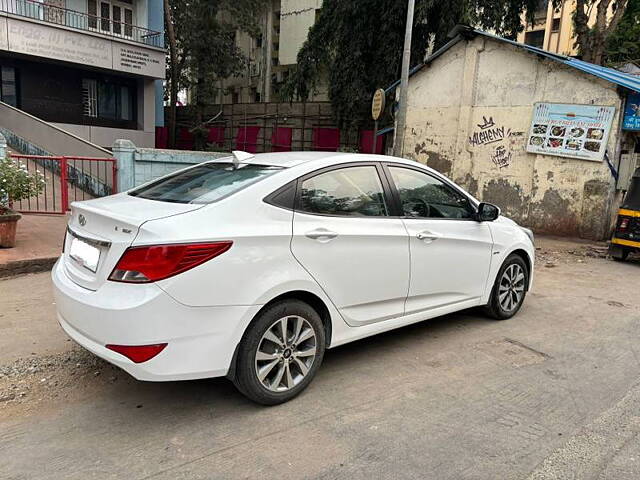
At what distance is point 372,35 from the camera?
1634cm

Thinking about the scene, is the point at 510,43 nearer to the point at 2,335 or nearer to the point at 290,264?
the point at 290,264

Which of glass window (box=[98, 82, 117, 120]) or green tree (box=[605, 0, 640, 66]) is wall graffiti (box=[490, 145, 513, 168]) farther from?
glass window (box=[98, 82, 117, 120])

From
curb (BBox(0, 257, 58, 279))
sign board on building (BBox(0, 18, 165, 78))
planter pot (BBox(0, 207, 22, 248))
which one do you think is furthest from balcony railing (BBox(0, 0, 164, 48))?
curb (BBox(0, 257, 58, 279))

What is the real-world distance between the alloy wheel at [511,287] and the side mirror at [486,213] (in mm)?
676

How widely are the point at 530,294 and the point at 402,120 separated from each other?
6.69m

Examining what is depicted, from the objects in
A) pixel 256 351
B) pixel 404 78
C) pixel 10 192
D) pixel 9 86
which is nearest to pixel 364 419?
pixel 256 351

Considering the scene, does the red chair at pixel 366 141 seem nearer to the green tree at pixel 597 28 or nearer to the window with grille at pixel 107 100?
the green tree at pixel 597 28

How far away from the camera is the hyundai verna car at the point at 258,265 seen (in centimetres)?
279

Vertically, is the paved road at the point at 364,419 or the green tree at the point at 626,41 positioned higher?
the green tree at the point at 626,41

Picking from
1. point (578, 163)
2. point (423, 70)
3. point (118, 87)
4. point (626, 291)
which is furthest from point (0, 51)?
point (626, 291)

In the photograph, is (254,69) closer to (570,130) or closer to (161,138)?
(161,138)

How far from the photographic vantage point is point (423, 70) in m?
13.9

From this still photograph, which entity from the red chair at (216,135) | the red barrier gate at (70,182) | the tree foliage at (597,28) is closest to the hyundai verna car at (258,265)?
the red barrier gate at (70,182)

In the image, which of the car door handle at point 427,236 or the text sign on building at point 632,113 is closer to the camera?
the car door handle at point 427,236
